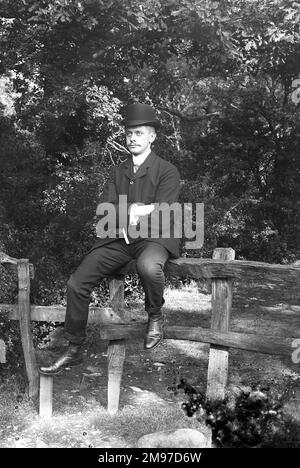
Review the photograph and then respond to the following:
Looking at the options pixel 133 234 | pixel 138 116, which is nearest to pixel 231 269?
pixel 133 234

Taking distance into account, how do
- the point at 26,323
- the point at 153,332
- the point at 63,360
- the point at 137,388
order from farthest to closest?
1. the point at 137,388
2. the point at 26,323
3. the point at 63,360
4. the point at 153,332

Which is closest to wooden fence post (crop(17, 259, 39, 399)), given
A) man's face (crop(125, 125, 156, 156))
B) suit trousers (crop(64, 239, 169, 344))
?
suit trousers (crop(64, 239, 169, 344))

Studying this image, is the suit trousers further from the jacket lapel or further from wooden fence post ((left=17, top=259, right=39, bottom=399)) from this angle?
the jacket lapel

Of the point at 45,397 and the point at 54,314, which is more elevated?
the point at 54,314

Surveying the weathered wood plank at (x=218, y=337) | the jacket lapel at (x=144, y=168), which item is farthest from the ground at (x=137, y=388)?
the jacket lapel at (x=144, y=168)

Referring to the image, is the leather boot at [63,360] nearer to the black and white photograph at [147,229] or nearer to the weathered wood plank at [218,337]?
the black and white photograph at [147,229]

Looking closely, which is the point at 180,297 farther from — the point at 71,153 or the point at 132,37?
the point at 132,37

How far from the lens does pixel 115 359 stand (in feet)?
17.5

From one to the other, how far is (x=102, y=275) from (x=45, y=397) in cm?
113

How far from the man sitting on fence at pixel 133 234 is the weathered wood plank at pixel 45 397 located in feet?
0.54

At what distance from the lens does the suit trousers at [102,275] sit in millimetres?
4824

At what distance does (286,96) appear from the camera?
1148 cm

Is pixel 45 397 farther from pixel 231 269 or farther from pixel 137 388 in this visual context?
pixel 231 269
